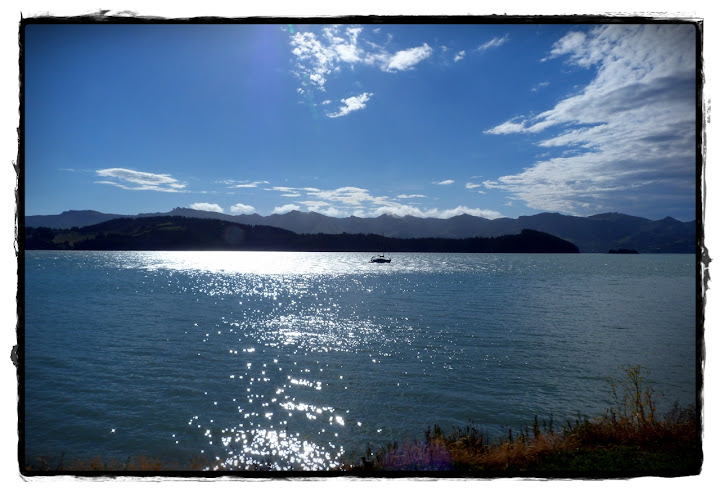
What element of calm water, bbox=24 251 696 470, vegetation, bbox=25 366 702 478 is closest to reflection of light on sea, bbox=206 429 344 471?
calm water, bbox=24 251 696 470

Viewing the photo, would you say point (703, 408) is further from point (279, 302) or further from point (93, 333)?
point (279, 302)

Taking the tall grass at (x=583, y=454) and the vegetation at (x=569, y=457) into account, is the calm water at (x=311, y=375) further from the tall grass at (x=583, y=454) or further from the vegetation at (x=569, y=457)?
the tall grass at (x=583, y=454)

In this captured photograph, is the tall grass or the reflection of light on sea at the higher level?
the tall grass

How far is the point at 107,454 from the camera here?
10.5 m

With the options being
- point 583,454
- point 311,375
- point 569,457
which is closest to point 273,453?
point 569,457

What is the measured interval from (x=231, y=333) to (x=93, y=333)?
34.2 feet

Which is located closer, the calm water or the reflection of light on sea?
the reflection of light on sea

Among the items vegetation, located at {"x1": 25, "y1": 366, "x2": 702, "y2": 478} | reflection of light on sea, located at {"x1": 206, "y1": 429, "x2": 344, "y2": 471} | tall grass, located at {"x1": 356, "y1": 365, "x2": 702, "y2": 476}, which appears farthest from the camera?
reflection of light on sea, located at {"x1": 206, "y1": 429, "x2": 344, "y2": 471}

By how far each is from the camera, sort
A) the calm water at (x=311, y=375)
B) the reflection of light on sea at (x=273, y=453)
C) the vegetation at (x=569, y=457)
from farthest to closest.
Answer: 1. the calm water at (x=311, y=375)
2. the reflection of light on sea at (x=273, y=453)
3. the vegetation at (x=569, y=457)

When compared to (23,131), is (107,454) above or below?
below

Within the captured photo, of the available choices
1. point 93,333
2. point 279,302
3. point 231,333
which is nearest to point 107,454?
point 231,333

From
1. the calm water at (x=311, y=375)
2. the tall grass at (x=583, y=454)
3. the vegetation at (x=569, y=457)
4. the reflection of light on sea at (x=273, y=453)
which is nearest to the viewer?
the vegetation at (x=569, y=457)

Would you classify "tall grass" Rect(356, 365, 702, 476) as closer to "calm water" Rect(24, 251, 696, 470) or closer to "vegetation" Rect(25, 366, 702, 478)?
"vegetation" Rect(25, 366, 702, 478)

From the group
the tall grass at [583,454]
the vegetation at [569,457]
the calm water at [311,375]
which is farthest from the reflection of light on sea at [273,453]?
the tall grass at [583,454]
